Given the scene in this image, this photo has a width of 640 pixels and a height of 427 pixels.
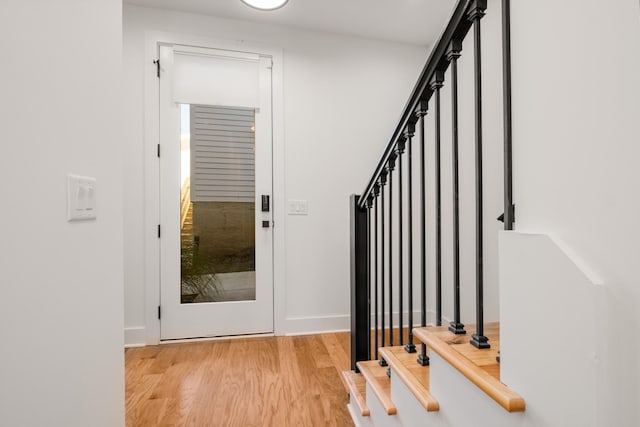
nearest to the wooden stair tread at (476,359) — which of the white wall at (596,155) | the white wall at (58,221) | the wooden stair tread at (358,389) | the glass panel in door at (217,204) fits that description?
the white wall at (596,155)

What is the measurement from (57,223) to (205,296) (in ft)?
6.72

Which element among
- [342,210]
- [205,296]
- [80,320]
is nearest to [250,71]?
[342,210]

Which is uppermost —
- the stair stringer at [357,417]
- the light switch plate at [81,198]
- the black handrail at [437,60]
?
the black handrail at [437,60]

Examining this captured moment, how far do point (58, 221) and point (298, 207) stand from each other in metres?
2.09

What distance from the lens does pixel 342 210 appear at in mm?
2846

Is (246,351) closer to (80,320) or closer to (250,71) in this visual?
(80,320)

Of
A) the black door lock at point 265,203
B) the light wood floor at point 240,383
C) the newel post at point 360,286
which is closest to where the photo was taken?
the light wood floor at point 240,383

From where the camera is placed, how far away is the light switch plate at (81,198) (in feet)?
2.48

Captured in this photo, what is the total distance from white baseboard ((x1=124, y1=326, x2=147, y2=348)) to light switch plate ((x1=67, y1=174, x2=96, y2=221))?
1989 millimetres

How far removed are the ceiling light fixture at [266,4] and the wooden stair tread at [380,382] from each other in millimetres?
2363

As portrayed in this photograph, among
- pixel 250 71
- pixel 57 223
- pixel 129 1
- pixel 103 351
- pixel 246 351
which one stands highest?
pixel 129 1

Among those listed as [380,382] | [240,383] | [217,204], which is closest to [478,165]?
[380,382]

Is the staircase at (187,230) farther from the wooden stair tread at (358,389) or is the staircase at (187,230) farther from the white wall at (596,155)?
the white wall at (596,155)

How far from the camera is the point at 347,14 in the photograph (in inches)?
101
